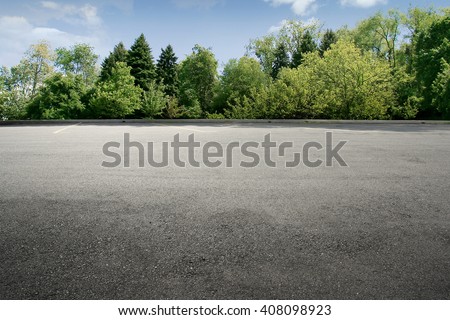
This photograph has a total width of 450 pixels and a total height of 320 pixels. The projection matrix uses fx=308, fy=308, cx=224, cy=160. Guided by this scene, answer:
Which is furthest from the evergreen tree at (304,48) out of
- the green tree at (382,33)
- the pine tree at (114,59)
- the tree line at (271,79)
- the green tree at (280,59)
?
the pine tree at (114,59)

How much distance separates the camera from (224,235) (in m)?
2.92

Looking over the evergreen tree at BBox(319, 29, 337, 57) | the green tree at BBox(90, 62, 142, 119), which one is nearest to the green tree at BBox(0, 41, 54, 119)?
the green tree at BBox(90, 62, 142, 119)

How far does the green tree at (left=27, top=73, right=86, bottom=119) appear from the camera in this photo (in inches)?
1298

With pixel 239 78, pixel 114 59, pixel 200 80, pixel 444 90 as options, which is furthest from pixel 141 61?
pixel 444 90

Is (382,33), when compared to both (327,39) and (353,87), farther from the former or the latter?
(353,87)

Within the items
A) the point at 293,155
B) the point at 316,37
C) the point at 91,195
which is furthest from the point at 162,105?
the point at 316,37

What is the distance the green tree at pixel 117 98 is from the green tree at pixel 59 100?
4779mm

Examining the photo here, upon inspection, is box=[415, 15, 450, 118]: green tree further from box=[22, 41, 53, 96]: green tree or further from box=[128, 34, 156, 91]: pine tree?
box=[22, 41, 53, 96]: green tree

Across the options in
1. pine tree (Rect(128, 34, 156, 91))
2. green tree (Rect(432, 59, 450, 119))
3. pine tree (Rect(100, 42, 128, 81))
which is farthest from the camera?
pine tree (Rect(100, 42, 128, 81))

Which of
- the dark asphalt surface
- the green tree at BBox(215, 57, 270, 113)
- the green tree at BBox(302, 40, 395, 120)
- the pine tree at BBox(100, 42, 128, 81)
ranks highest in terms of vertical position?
the pine tree at BBox(100, 42, 128, 81)

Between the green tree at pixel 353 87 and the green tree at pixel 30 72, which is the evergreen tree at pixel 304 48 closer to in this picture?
the green tree at pixel 353 87

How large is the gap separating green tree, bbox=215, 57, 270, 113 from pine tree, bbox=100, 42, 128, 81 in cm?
1412

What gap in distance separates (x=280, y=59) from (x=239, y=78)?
1390 cm

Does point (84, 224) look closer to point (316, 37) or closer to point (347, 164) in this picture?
point (347, 164)
